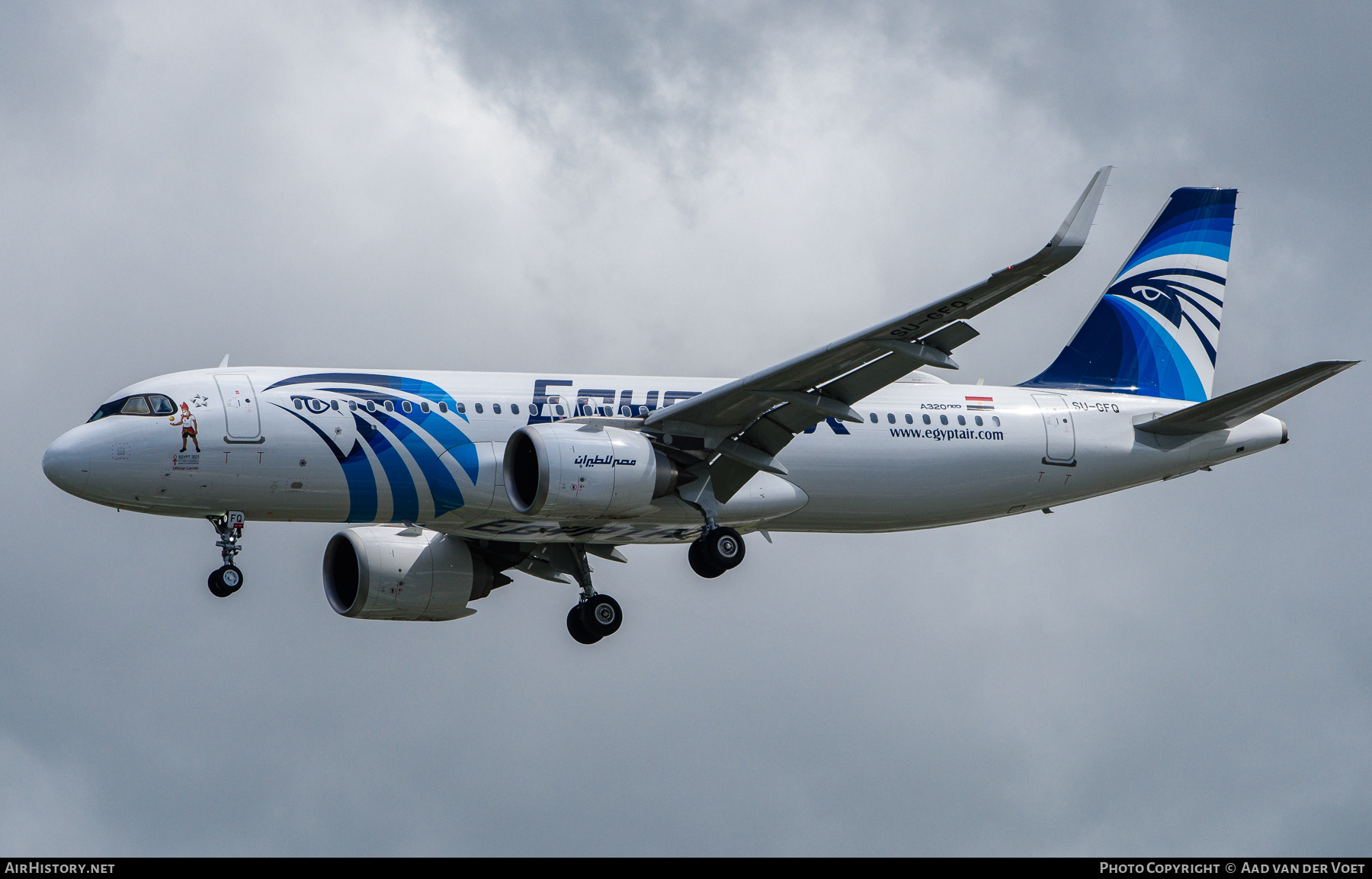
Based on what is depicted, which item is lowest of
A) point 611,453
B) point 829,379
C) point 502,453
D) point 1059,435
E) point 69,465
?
point 69,465

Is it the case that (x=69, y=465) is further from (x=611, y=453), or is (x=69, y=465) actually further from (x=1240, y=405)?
(x=1240, y=405)

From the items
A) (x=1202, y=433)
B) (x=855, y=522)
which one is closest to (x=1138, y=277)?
(x=1202, y=433)

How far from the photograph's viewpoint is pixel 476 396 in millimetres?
30250

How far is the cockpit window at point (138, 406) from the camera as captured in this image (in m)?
28.7

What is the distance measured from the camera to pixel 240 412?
28.8 metres

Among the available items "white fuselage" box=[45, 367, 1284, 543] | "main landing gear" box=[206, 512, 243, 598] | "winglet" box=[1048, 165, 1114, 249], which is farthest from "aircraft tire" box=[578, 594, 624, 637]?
"winglet" box=[1048, 165, 1114, 249]

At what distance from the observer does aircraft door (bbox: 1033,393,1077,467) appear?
1320 inches

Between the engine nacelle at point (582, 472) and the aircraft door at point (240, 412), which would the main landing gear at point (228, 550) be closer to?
the aircraft door at point (240, 412)

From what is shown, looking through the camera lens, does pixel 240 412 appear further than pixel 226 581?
No

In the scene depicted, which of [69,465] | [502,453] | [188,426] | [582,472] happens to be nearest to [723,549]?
[582,472]

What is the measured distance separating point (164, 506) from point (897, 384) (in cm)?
1445

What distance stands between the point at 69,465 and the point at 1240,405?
22.1 metres

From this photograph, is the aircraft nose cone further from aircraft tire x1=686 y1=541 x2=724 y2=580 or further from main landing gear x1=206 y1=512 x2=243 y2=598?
aircraft tire x1=686 y1=541 x2=724 y2=580

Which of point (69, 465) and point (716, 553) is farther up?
point (69, 465)
